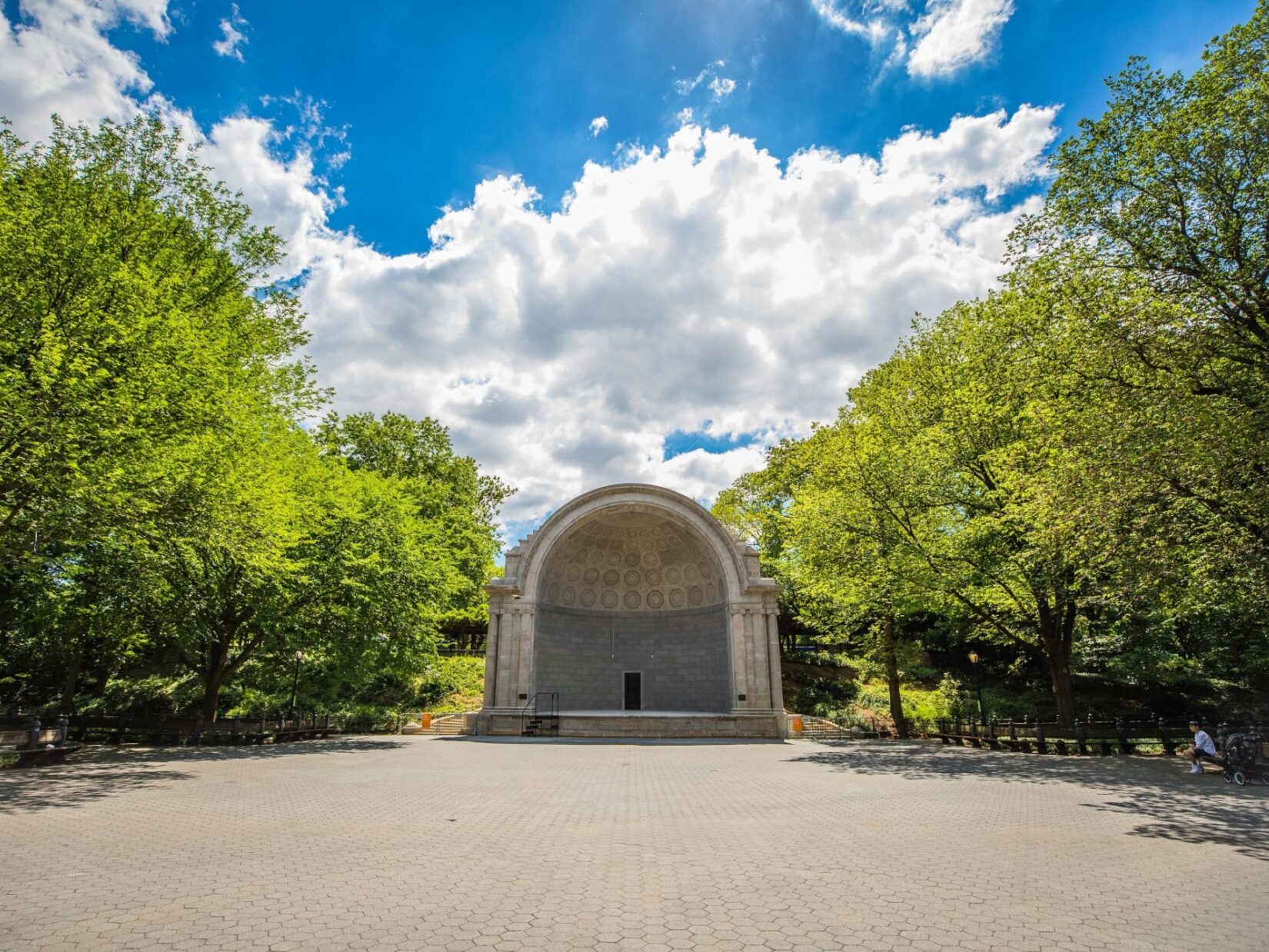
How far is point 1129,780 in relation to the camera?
42.9 ft

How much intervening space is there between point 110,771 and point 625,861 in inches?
499

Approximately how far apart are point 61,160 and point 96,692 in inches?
946

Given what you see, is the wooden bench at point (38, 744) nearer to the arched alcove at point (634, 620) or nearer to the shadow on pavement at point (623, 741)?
the shadow on pavement at point (623, 741)

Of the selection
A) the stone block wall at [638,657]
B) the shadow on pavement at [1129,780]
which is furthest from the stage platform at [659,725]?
the stone block wall at [638,657]

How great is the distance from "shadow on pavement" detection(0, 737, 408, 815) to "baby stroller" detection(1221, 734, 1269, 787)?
2072 cm

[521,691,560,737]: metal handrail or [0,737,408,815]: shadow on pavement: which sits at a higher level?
[521,691,560,737]: metal handrail

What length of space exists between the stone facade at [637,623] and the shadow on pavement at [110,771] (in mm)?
7125

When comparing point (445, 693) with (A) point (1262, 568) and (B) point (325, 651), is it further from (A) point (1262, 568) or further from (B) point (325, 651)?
(A) point (1262, 568)

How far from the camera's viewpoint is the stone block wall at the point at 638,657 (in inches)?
1193

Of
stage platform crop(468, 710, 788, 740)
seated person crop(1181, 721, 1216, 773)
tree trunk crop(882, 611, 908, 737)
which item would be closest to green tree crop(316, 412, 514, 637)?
stage platform crop(468, 710, 788, 740)

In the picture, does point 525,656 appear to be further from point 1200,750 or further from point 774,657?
point 1200,750

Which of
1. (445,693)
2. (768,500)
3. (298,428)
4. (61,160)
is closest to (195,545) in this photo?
(298,428)

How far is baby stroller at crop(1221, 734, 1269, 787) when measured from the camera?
42.3 ft

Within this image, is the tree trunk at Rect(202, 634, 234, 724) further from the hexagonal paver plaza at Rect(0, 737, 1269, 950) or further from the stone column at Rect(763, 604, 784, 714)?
the stone column at Rect(763, 604, 784, 714)
